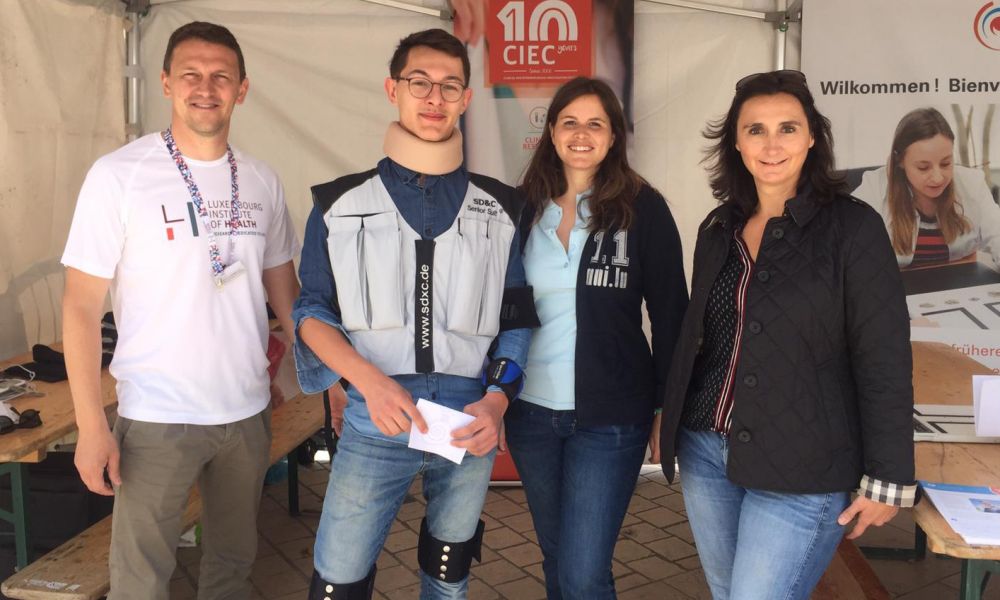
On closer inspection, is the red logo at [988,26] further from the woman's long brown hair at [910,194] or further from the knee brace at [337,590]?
the knee brace at [337,590]

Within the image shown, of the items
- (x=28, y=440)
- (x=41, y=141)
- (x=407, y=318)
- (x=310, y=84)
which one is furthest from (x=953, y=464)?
(x=41, y=141)

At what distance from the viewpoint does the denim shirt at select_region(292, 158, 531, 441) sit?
6.67 feet

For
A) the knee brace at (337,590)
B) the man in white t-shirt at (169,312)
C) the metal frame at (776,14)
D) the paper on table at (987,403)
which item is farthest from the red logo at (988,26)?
the knee brace at (337,590)

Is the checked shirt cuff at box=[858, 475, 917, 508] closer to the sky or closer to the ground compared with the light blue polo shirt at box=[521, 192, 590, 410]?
closer to the ground

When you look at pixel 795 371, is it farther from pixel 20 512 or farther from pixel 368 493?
pixel 20 512

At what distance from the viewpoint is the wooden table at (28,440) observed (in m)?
2.63

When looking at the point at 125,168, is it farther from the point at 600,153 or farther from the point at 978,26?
the point at 978,26

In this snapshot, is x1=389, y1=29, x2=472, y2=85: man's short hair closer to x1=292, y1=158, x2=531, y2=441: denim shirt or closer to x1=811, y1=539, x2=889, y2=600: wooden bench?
x1=292, y1=158, x2=531, y2=441: denim shirt

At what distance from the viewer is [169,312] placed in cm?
231

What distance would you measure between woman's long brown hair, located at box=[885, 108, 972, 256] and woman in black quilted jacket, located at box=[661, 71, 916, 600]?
2828mm

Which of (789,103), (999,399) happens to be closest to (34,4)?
(789,103)

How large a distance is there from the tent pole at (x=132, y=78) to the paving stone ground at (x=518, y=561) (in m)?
2.15

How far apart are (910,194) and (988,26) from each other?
90 cm

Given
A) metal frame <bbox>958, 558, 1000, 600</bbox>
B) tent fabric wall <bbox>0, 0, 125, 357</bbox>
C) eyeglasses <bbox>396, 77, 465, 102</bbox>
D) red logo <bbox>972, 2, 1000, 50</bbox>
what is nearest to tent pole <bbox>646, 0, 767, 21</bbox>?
red logo <bbox>972, 2, 1000, 50</bbox>
